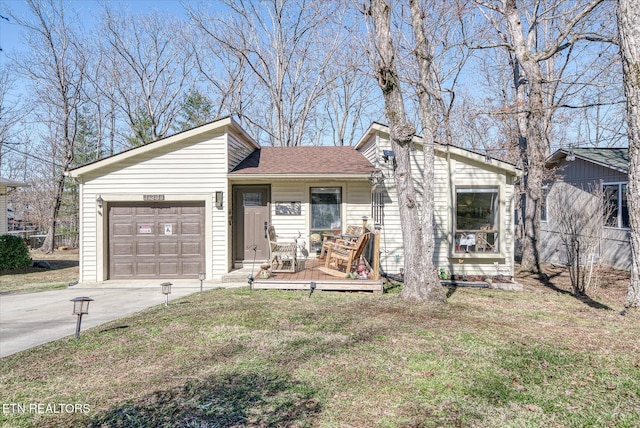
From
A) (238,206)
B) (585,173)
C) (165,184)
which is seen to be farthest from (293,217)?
(585,173)

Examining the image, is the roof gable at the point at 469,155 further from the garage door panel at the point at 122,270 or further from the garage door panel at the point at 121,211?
the garage door panel at the point at 122,270

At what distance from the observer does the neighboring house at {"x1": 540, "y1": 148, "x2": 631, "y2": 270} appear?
10.8m

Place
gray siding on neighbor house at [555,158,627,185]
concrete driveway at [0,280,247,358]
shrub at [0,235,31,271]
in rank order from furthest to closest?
shrub at [0,235,31,271]
gray siding on neighbor house at [555,158,627,185]
concrete driveway at [0,280,247,358]

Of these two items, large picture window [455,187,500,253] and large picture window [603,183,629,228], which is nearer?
large picture window [455,187,500,253]

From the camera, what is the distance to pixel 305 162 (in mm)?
10125

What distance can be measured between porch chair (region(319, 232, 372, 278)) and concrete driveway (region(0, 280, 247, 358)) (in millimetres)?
2099

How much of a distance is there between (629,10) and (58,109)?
73.0 ft

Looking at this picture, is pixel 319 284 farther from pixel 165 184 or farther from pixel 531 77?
pixel 531 77

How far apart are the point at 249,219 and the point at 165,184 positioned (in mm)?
2213

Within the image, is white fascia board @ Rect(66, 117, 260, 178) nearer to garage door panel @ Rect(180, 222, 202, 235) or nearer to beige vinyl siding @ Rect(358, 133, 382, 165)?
garage door panel @ Rect(180, 222, 202, 235)

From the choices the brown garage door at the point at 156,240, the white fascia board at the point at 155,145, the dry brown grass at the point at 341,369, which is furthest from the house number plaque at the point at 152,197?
the dry brown grass at the point at 341,369

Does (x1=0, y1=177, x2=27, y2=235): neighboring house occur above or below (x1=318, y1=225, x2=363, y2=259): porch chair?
above

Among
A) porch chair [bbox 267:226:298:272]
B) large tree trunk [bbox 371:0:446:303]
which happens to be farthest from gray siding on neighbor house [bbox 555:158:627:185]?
porch chair [bbox 267:226:298:272]

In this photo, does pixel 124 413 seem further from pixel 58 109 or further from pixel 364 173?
pixel 58 109
